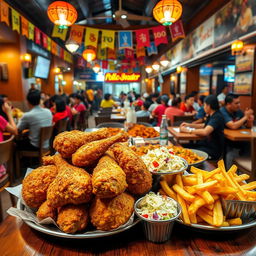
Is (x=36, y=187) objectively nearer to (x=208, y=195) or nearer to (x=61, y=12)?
(x=208, y=195)

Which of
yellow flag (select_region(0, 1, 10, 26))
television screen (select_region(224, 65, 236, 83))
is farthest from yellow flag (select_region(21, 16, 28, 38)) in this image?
television screen (select_region(224, 65, 236, 83))

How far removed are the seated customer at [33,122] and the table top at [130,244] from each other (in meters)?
3.26

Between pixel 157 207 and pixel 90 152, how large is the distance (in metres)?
0.38

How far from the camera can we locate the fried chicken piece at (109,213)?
84 cm

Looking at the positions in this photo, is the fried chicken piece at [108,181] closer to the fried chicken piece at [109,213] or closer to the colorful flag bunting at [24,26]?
the fried chicken piece at [109,213]

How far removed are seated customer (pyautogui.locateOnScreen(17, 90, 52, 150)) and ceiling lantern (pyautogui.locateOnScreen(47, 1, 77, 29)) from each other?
1835 mm

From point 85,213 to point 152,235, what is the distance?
0.28m

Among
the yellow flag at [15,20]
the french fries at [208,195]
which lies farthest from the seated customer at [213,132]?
the yellow flag at [15,20]

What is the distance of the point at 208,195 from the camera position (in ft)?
3.16

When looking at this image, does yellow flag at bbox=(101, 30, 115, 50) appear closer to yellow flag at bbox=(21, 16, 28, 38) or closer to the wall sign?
yellow flag at bbox=(21, 16, 28, 38)

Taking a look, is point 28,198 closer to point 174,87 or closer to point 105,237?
point 105,237

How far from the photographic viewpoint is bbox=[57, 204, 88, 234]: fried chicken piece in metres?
0.84

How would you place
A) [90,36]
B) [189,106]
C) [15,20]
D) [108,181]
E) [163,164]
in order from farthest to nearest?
[90,36]
[189,106]
[15,20]
[163,164]
[108,181]

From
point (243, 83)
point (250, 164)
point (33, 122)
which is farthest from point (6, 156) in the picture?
point (243, 83)
